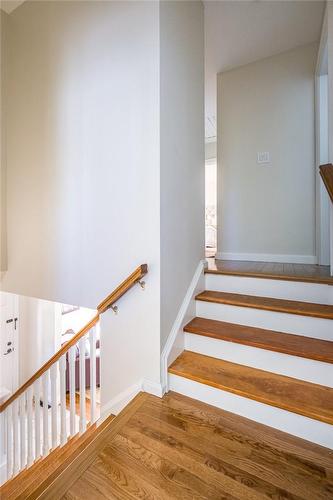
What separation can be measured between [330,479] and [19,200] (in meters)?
3.06

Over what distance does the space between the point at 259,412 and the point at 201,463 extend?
1.42 ft

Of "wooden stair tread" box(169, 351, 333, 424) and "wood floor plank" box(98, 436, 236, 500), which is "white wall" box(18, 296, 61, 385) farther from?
"wood floor plank" box(98, 436, 236, 500)

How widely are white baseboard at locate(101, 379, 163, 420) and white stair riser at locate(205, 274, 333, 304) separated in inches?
37.9

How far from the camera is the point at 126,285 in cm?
157

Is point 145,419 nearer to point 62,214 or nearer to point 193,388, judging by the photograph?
point 193,388

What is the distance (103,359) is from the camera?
184cm

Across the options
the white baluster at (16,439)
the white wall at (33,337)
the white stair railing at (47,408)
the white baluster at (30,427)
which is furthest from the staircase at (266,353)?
the white wall at (33,337)

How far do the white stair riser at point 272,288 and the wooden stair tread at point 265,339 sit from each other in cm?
36

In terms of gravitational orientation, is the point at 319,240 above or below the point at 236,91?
below

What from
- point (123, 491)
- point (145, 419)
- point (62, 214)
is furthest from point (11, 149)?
point (123, 491)

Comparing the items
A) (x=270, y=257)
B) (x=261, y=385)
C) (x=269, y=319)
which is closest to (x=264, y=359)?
(x=261, y=385)

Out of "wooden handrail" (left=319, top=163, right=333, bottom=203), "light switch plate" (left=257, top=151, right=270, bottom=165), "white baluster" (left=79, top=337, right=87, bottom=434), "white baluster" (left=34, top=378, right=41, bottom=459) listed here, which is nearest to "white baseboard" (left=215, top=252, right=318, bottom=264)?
"light switch plate" (left=257, top=151, right=270, bottom=165)

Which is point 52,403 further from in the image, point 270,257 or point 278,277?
point 270,257

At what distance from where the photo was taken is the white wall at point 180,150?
1.62 meters
